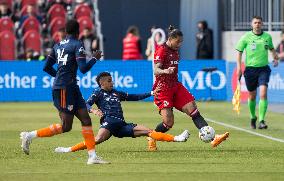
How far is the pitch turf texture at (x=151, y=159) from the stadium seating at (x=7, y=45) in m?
14.1

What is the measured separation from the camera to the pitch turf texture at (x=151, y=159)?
44.6 ft

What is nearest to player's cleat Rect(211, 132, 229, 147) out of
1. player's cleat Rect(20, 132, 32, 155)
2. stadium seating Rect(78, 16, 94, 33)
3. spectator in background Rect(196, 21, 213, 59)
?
player's cleat Rect(20, 132, 32, 155)

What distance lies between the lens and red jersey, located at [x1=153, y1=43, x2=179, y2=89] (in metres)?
16.9

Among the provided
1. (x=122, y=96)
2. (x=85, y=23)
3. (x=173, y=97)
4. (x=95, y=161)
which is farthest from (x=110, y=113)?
(x=85, y=23)

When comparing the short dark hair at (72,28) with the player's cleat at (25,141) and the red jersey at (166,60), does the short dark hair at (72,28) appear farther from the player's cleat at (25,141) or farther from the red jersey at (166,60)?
the red jersey at (166,60)

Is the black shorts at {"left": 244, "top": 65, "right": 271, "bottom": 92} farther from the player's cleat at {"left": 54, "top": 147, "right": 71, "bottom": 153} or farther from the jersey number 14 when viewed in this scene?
the jersey number 14

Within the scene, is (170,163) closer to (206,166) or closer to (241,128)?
(206,166)

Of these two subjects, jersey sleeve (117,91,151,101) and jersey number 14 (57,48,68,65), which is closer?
jersey number 14 (57,48,68,65)

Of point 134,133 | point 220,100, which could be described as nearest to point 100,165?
point 134,133

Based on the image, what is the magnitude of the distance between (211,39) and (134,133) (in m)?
19.9

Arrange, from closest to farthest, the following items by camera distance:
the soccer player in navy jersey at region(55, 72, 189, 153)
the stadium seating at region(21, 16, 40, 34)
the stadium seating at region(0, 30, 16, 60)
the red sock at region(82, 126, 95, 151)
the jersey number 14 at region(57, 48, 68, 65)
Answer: the red sock at region(82, 126, 95, 151) < the jersey number 14 at region(57, 48, 68, 65) < the soccer player in navy jersey at region(55, 72, 189, 153) < the stadium seating at region(0, 30, 16, 60) < the stadium seating at region(21, 16, 40, 34)

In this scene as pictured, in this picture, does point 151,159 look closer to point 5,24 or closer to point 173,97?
point 173,97

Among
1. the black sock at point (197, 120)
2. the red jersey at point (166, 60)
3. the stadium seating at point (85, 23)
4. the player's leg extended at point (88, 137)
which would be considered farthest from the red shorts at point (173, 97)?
the stadium seating at point (85, 23)

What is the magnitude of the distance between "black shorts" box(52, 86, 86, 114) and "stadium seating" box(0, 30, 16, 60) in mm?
21434
